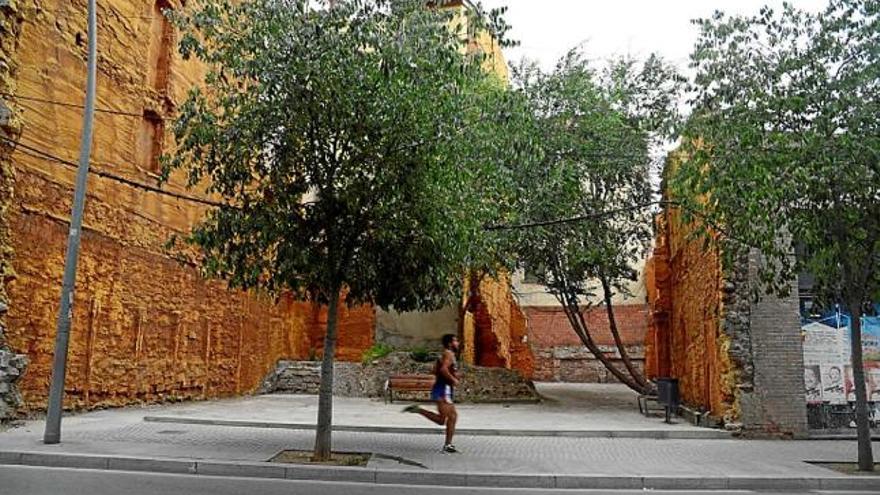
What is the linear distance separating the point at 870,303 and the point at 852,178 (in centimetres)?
262

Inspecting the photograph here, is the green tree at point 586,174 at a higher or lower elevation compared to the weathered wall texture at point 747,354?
higher

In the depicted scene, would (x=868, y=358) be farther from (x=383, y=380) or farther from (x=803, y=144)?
(x=383, y=380)

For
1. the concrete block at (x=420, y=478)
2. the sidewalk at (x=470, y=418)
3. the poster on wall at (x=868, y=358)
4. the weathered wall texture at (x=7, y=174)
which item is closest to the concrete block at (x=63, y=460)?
the concrete block at (x=420, y=478)

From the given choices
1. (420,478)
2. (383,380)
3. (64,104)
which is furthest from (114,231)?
(420,478)

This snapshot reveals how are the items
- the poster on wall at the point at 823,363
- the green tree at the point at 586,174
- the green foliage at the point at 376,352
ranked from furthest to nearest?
the green foliage at the point at 376,352, the green tree at the point at 586,174, the poster on wall at the point at 823,363

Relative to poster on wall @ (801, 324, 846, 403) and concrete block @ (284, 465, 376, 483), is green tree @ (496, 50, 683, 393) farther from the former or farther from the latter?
concrete block @ (284, 465, 376, 483)

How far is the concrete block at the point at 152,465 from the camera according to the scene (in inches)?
368

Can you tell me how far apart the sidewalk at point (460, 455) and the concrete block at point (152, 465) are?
0.04 feet

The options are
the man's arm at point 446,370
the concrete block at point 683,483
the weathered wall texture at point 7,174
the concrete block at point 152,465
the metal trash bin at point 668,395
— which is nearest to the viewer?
the concrete block at point 683,483

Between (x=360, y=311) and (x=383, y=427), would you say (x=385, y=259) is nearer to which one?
(x=383, y=427)

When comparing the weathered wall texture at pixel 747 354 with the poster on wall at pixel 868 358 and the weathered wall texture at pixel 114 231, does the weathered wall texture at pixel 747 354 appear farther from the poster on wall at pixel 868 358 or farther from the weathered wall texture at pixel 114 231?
the weathered wall texture at pixel 114 231

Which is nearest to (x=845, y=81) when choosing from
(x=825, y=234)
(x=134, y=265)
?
(x=825, y=234)

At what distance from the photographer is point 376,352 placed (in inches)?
973

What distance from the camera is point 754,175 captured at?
33.8ft
